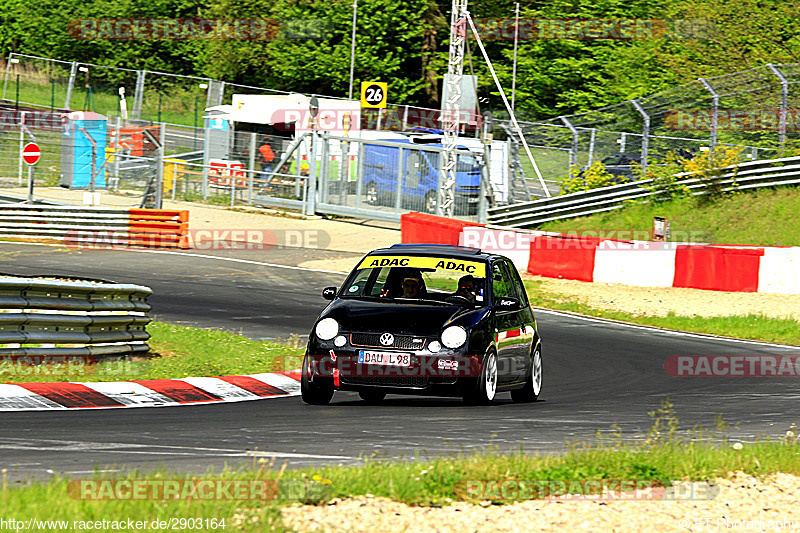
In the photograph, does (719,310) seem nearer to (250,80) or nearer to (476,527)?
(476,527)

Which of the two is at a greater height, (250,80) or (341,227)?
(250,80)

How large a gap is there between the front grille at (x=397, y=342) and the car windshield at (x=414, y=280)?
713 millimetres

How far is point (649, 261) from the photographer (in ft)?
72.5

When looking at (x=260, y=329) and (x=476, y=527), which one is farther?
(x=260, y=329)

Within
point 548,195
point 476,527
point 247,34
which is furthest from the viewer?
point 247,34

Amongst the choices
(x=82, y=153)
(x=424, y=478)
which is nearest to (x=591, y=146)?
(x=82, y=153)

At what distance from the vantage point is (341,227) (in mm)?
33719

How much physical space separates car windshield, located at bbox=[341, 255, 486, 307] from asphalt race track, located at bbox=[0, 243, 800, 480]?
0.99m

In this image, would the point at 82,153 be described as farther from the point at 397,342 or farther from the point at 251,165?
the point at 397,342

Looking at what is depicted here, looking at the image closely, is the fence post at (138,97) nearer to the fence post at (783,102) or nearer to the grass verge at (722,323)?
the fence post at (783,102)

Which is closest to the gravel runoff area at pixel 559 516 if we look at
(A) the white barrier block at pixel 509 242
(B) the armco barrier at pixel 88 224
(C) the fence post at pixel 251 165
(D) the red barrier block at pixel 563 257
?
(D) the red barrier block at pixel 563 257

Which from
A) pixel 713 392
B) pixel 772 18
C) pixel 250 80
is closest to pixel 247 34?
pixel 250 80

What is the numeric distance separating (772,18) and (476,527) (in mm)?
45081

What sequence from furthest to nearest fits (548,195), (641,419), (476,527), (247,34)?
(247,34) < (548,195) < (641,419) < (476,527)
